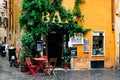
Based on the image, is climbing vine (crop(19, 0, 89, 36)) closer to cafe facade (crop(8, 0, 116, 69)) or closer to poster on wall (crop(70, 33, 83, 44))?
poster on wall (crop(70, 33, 83, 44))

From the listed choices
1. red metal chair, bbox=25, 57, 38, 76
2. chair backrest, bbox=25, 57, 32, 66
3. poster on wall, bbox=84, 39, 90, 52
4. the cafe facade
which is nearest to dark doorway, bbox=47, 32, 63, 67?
the cafe facade

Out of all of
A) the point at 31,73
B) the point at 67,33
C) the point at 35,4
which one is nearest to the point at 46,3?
the point at 35,4

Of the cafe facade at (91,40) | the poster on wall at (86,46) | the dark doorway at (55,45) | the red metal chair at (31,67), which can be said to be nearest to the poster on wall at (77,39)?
the cafe facade at (91,40)

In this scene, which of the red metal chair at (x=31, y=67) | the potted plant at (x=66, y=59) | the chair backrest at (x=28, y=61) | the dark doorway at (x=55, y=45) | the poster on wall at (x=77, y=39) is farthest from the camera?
the dark doorway at (x=55, y=45)

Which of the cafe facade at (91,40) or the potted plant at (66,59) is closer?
the potted plant at (66,59)

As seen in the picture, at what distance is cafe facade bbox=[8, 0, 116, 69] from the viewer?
27.9 m

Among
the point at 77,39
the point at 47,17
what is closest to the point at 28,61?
the point at 47,17

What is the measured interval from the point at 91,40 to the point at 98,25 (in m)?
1.12

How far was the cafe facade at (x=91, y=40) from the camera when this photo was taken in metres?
27.9

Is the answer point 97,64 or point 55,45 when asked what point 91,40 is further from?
point 55,45

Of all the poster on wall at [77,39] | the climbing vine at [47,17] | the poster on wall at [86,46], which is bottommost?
the poster on wall at [86,46]

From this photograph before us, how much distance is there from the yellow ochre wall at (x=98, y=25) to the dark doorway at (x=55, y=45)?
1.31 m

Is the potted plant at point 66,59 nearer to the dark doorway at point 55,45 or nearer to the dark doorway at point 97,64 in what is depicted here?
the dark doorway at point 55,45

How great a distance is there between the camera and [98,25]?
28484 mm
